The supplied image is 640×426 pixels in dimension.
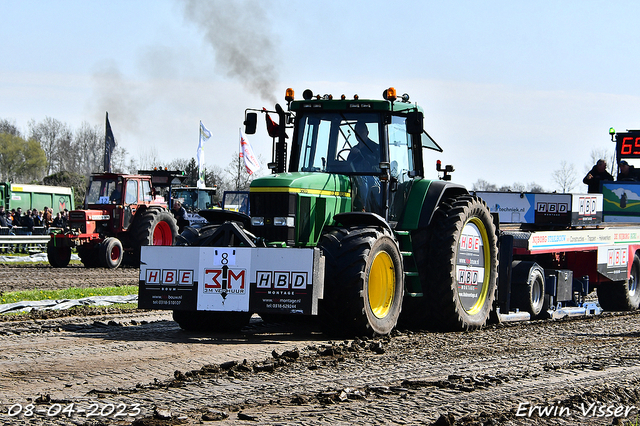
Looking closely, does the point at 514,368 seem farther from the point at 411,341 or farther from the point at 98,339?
the point at 98,339

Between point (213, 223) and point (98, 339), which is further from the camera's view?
point (213, 223)

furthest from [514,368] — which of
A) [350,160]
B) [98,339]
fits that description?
[98,339]

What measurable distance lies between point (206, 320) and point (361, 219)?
2.27 meters

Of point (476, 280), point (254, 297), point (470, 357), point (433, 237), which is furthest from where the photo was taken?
point (476, 280)

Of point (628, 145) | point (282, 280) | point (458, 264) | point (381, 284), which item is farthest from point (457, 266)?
point (628, 145)

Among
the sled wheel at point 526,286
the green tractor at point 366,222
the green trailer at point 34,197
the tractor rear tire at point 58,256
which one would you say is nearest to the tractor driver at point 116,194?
the tractor rear tire at point 58,256

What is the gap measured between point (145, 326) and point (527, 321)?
568cm

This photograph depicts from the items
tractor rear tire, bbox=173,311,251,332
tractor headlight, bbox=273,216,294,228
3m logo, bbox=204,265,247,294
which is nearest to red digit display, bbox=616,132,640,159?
tractor headlight, bbox=273,216,294,228

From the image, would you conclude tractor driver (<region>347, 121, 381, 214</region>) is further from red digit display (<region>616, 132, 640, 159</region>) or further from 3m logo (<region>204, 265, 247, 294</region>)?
red digit display (<region>616, 132, 640, 159</region>)

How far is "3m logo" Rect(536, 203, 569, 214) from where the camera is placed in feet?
44.2

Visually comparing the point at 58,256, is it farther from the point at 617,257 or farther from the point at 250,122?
the point at 617,257

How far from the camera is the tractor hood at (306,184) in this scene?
30.1 ft

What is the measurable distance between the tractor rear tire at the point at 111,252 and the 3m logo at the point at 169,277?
42.2 feet

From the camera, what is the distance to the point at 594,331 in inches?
422
